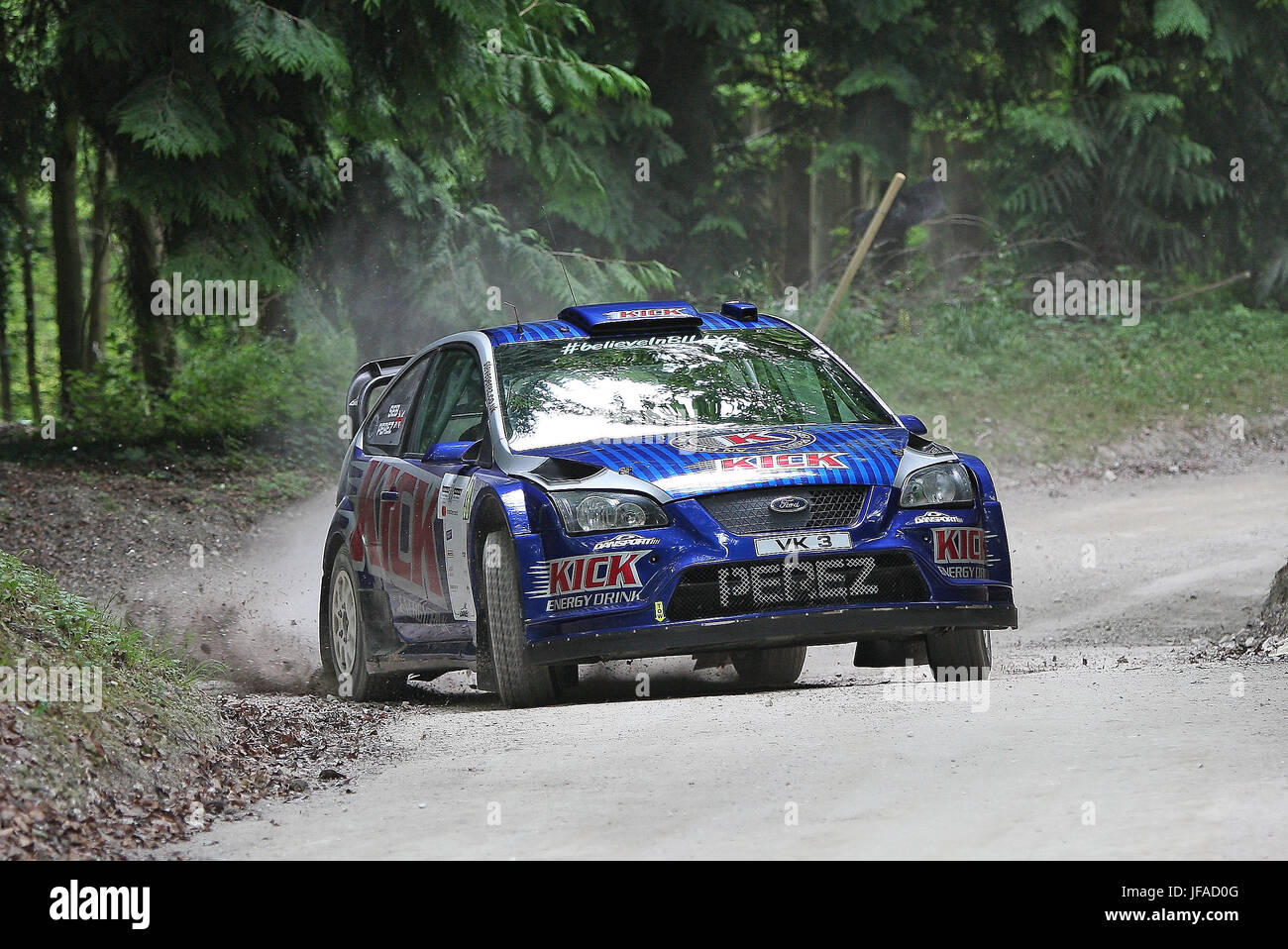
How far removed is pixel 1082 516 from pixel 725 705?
9.91m

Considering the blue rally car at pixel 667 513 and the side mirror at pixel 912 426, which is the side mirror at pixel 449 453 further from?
the side mirror at pixel 912 426

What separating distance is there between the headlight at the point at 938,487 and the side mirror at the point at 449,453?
196cm

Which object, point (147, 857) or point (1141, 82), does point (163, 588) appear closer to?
point (147, 857)

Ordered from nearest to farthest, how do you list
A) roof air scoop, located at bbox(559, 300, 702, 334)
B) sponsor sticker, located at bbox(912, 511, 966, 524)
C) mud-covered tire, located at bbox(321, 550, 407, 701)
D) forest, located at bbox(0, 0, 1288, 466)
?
sponsor sticker, located at bbox(912, 511, 966, 524) < roof air scoop, located at bbox(559, 300, 702, 334) < mud-covered tire, located at bbox(321, 550, 407, 701) < forest, located at bbox(0, 0, 1288, 466)

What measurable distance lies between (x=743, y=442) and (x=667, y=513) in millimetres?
634

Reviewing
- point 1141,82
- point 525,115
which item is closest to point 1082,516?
point 525,115

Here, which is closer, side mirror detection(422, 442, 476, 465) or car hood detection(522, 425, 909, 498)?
car hood detection(522, 425, 909, 498)

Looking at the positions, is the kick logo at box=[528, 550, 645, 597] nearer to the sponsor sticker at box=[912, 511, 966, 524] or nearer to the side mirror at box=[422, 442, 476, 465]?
the side mirror at box=[422, 442, 476, 465]

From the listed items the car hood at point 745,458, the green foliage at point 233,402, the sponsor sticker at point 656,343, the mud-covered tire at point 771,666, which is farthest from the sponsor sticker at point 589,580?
the green foliage at point 233,402

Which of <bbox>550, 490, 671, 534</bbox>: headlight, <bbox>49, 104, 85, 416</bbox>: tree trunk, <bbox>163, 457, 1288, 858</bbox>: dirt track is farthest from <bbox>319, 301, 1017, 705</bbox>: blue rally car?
<bbox>49, 104, 85, 416</bbox>: tree trunk

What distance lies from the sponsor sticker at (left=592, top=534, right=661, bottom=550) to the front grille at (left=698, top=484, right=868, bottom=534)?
27 centimetres

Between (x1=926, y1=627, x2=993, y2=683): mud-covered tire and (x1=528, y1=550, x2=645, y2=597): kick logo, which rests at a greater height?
(x1=528, y1=550, x2=645, y2=597): kick logo

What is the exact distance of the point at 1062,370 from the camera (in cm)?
2258

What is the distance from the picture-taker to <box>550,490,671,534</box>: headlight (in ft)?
23.6
